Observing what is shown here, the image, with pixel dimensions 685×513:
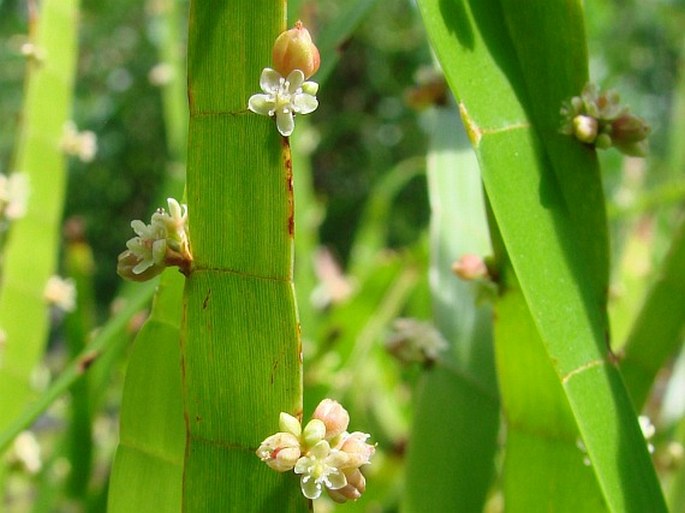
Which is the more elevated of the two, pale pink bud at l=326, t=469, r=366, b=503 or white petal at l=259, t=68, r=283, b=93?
white petal at l=259, t=68, r=283, b=93

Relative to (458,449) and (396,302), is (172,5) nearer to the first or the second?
(396,302)

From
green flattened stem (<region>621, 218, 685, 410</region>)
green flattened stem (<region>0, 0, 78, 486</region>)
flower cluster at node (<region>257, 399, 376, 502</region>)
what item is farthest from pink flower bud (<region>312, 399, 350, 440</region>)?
green flattened stem (<region>0, 0, 78, 486</region>)

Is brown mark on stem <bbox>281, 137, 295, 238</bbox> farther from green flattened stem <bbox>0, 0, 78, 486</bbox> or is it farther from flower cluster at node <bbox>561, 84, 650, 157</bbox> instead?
green flattened stem <bbox>0, 0, 78, 486</bbox>

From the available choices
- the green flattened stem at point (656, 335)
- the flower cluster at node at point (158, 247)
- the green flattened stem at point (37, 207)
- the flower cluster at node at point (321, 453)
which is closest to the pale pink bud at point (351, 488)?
the flower cluster at node at point (321, 453)

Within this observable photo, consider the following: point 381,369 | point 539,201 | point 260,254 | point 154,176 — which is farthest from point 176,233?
point 154,176

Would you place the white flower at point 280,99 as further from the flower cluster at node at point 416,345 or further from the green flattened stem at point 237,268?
the flower cluster at node at point 416,345

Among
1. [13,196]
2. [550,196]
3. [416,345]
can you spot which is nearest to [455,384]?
[416,345]

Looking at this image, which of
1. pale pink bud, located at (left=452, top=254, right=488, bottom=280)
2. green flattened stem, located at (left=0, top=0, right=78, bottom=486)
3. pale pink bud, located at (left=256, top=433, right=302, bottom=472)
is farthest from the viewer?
green flattened stem, located at (left=0, top=0, right=78, bottom=486)

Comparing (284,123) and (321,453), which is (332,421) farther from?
(284,123)
